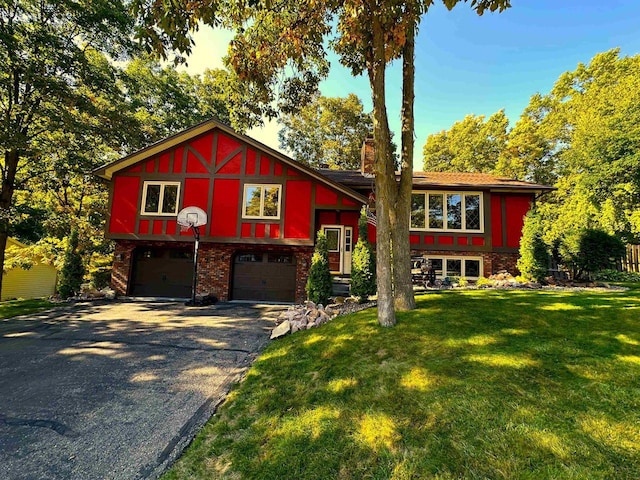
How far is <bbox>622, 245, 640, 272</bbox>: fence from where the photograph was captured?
1477 centimetres

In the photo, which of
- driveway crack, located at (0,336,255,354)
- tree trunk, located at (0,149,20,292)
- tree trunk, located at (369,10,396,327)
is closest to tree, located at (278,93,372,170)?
tree trunk, located at (0,149,20,292)

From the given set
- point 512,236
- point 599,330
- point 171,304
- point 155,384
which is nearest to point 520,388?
point 599,330

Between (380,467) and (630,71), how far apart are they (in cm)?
3148

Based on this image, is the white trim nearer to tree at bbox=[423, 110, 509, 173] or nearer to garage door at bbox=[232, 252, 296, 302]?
garage door at bbox=[232, 252, 296, 302]

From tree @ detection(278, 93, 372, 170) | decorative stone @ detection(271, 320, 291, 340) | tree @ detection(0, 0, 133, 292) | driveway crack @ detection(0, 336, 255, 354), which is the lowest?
driveway crack @ detection(0, 336, 255, 354)

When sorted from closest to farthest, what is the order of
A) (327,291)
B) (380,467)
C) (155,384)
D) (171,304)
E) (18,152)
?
(380,467) < (155,384) < (327,291) < (171,304) < (18,152)

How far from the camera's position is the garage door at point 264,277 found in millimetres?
12023

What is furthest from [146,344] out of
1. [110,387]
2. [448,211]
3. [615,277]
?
[615,277]

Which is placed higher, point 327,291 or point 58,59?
point 58,59

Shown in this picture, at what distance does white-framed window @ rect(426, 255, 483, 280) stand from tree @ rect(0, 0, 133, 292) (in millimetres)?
16472

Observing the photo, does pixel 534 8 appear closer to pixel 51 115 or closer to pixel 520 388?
pixel 520 388

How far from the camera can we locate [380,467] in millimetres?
2604

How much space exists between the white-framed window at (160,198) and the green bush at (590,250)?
50.2ft

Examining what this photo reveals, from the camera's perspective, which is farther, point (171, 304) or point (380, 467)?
point (171, 304)
